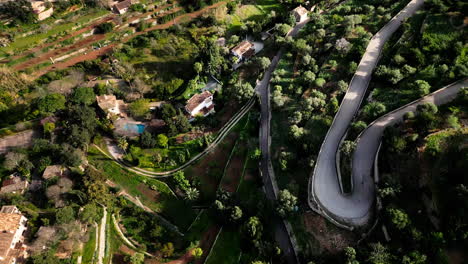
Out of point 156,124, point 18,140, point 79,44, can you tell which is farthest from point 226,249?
point 79,44

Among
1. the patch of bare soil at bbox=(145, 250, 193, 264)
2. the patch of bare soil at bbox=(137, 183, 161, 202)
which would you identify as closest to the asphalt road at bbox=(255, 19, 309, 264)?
the patch of bare soil at bbox=(145, 250, 193, 264)

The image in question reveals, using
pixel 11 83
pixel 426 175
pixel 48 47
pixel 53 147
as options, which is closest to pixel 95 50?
pixel 48 47

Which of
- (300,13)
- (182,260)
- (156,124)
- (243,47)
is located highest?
(300,13)

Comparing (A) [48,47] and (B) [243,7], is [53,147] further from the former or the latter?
(B) [243,7]

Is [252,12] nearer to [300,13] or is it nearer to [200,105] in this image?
[300,13]

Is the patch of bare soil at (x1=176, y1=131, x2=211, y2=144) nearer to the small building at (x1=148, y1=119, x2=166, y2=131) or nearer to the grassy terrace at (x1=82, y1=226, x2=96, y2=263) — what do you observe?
the small building at (x1=148, y1=119, x2=166, y2=131)

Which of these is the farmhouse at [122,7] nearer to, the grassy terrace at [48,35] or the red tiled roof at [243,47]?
the grassy terrace at [48,35]
